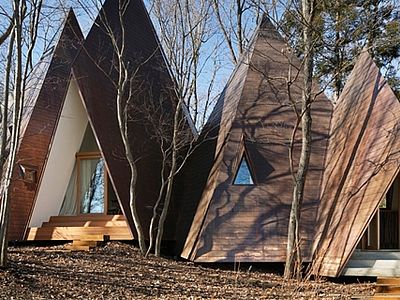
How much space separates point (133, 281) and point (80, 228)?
3.79m

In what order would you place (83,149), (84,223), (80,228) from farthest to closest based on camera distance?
(83,149)
(84,223)
(80,228)

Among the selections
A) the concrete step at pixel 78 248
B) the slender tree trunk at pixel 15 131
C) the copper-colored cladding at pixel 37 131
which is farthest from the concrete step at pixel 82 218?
the slender tree trunk at pixel 15 131

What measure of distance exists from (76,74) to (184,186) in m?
4.06

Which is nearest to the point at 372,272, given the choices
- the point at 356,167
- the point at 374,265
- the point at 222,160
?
the point at 374,265

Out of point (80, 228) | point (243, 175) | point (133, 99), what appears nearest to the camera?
point (243, 175)

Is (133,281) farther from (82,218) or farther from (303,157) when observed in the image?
(82,218)

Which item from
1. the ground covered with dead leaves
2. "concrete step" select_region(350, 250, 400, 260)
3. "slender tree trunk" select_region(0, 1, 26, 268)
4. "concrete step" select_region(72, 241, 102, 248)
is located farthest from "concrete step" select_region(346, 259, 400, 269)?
"slender tree trunk" select_region(0, 1, 26, 268)

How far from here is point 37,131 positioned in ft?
38.8

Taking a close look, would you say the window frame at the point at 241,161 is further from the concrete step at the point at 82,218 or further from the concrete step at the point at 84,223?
the concrete step at the point at 82,218

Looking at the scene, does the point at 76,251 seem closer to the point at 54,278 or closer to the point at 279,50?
the point at 54,278

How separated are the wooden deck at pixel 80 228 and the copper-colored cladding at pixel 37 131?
19.5 inches

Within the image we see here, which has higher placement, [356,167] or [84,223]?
[356,167]

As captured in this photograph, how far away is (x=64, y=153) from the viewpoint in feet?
40.7

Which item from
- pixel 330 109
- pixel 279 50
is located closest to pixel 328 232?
pixel 330 109
